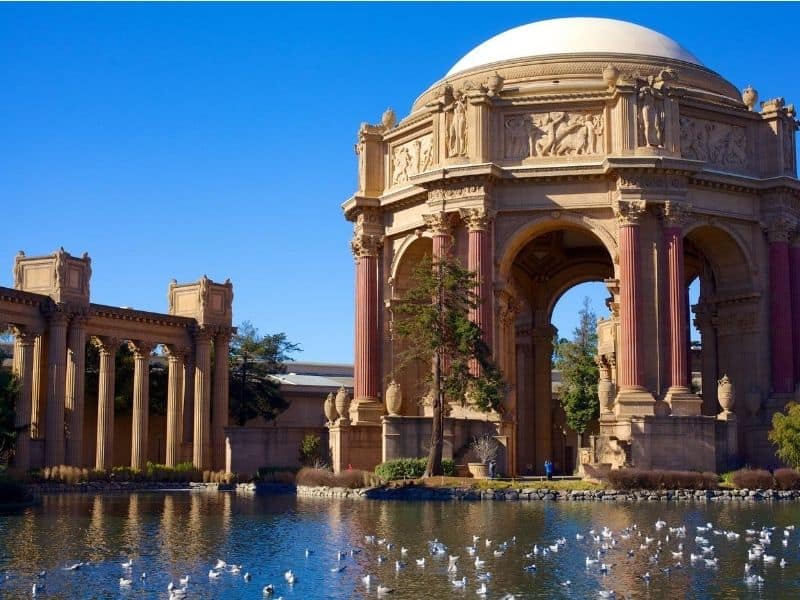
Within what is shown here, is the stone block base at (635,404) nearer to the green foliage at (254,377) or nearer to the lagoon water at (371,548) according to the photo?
the lagoon water at (371,548)

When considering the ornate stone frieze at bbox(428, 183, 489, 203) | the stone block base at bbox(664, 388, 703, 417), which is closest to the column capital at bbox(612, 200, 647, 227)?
the ornate stone frieze at bbox(428, 183, 489, 203)

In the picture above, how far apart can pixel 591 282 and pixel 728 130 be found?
51.4 feet

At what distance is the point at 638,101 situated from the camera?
49.8 metres

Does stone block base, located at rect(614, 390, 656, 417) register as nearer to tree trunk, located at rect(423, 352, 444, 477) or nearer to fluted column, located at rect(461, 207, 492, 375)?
fluted column, located at rect(461, 207, 492, 375)

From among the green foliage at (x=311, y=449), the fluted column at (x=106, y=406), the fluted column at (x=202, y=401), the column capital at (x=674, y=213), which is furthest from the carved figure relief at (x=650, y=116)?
the fluted column at (x=106, y=406)

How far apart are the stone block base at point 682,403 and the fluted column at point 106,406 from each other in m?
25.5

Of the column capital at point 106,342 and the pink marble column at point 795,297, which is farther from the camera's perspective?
the column capital at point 106,342

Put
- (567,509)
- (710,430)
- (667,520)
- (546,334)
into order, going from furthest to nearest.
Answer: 1. (546,334)
2. (710,430)
3. (567,509)
4. (667,520)

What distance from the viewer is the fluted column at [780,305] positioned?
172 ft

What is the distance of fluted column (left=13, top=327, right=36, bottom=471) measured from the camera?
50719 mm

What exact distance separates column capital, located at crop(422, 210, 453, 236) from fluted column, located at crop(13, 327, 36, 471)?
1776 centimetres

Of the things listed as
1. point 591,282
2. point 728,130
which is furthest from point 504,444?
point 591,282

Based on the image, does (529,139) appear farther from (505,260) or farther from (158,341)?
(158,341)

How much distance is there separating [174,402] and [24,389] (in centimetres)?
1066
